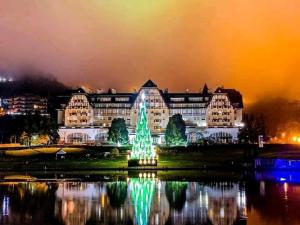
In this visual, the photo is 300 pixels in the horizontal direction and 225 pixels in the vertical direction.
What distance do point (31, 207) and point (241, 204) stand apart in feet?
60.1

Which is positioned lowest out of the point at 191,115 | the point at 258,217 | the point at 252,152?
the point at 258,217

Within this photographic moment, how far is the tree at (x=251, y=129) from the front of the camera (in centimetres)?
14711

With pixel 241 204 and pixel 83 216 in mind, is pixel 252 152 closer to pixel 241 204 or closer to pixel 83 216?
pixel 241 204

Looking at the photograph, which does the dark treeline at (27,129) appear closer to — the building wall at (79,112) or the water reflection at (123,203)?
the building wall at (79,112)

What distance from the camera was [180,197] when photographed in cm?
5712

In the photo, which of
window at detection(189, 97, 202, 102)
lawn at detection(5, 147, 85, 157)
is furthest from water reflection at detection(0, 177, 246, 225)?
window at detection(189, 97, 202, 102)

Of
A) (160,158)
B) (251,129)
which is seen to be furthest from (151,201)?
(251,129)

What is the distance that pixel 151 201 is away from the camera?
54.3 m

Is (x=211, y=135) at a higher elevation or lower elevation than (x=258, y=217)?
higher

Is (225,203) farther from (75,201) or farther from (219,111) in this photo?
(219,111)

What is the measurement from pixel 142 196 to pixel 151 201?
376cm

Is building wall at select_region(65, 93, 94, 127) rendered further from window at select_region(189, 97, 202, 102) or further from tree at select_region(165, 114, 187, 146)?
tree at select_region(165, 114, 187, 146)

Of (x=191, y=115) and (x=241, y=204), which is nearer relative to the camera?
(x=241, y=204)

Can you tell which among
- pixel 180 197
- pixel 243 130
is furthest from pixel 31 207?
pixel 243 130
